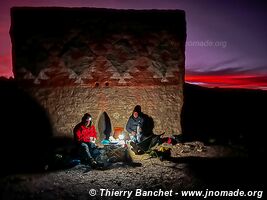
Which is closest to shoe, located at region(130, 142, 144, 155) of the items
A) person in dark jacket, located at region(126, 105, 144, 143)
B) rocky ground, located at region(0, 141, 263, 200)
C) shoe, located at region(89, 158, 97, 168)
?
rocky ground, located at region(0, 141, 263, 200)

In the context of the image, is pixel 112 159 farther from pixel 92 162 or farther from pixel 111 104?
pixel 111 104

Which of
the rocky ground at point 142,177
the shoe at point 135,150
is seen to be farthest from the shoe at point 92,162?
the shoe at point 135,150

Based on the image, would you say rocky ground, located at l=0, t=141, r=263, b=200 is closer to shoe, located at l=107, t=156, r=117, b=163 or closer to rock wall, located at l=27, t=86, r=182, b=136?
shoe, located at l=107, t=156, r=117, b=163

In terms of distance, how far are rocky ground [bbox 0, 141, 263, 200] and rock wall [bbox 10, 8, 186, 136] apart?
253 cm

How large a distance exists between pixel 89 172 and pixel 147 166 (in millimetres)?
1690

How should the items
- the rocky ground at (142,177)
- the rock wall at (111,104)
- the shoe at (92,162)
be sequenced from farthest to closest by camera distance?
1. the rock wall at (111,104)
2. the shoe at (92,162)
3. the rocky ground at (142,177)

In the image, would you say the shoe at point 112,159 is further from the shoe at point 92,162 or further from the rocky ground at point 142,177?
the shoe at point 92,162

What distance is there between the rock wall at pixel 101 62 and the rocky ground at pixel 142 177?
99.7 inches

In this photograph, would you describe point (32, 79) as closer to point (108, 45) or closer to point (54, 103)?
point (54, 103)

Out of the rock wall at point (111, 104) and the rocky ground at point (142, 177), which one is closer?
the rocky ground at point (142, 177)

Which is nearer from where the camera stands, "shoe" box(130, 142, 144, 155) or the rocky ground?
the rocky ground

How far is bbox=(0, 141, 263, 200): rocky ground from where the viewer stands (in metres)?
6.17

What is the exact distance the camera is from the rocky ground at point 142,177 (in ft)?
20.2

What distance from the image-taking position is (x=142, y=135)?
32.5ft
